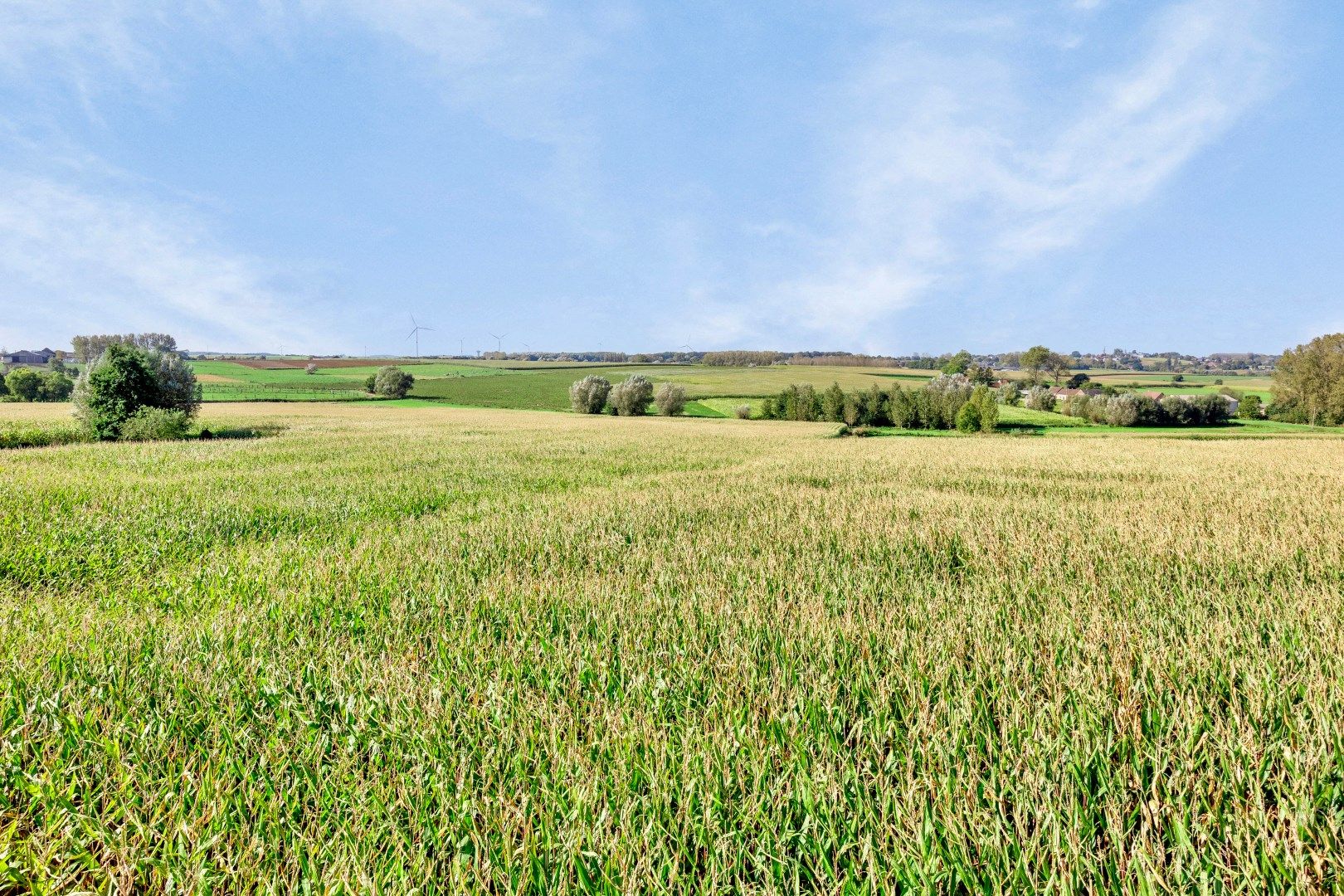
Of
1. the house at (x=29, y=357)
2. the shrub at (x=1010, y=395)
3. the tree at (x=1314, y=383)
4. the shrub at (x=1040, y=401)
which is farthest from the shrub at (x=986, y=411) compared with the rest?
the house at (x=29, y=357)

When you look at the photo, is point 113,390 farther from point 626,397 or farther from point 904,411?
point 904,411

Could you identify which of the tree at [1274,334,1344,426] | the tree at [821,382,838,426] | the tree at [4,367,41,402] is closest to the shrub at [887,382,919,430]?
the tree at [821,382,838,426]

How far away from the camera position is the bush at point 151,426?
24094 mm

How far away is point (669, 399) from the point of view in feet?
268

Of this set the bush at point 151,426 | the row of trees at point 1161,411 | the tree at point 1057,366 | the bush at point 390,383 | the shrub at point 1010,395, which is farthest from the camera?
the tree at point 1057,366

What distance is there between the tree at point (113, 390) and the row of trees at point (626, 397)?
5478 centimetres

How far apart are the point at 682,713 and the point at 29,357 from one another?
8942 inches

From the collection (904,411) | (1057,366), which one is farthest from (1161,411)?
(1057,366)

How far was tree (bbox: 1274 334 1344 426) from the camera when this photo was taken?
70.2m

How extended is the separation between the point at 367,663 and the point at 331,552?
317 centimetres

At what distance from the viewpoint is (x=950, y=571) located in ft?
16.6

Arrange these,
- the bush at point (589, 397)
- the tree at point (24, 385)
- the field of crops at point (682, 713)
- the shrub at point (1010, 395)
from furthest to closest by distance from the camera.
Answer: the shrub at point (1010, 395), the bush at point (589, 397), the tree at point (24, 385), the field of crops at point (682, 713)

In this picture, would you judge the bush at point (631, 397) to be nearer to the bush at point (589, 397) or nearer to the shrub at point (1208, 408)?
the bush at point (589, 397)

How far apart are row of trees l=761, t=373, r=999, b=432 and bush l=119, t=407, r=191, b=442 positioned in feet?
234
